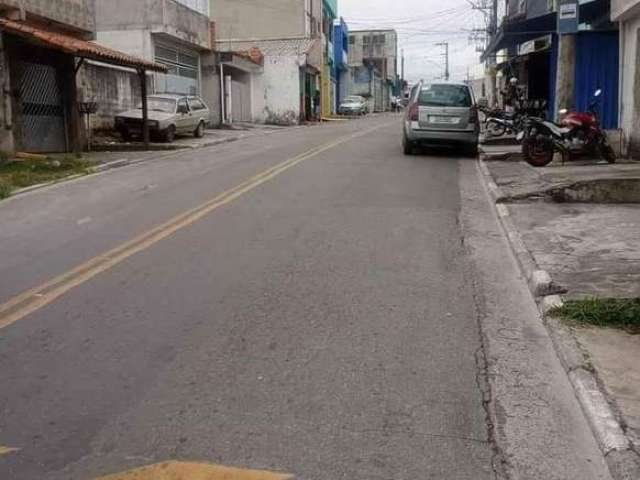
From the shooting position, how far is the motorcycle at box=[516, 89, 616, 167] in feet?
49.4

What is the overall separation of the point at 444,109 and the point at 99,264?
457 inches

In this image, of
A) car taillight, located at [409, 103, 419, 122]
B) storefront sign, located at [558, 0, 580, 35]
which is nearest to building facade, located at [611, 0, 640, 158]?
storefront sign, located at [558, 0, 580, 35]

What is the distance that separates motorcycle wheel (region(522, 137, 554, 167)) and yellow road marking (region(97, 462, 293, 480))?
12844 millimetres

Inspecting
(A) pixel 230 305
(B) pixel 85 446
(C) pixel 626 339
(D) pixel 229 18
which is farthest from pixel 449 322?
(D) pixel 229 18

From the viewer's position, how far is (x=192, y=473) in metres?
3.64

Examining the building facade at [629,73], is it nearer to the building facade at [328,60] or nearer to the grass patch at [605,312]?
the grass patch at [605,312]

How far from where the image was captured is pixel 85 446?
12.9ft

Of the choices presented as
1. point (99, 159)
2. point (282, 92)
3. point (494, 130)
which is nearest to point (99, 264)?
point (99, 159)

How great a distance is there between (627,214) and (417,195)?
3.13 m

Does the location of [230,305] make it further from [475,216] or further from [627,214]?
[627,214]

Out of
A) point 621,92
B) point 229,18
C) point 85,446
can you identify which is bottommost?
point 85,446

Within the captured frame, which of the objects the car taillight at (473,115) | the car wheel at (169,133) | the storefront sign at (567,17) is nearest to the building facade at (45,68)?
the car wheel at (169,133)

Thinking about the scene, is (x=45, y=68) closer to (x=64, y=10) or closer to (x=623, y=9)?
(x=64, y=10)

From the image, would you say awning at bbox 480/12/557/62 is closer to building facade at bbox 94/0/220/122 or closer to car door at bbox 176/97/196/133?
car door at bbox 176/97/196/133
